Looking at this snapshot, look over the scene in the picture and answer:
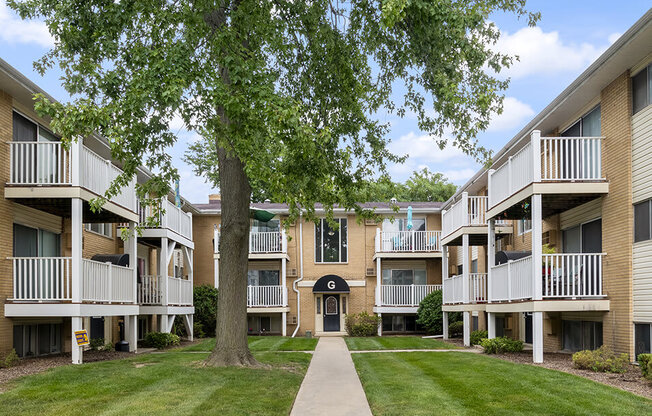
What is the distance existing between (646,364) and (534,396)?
2.67 metres

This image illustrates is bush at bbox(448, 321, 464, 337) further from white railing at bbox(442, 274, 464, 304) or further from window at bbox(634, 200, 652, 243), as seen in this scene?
window at bbox(634, 200, 652, 243)

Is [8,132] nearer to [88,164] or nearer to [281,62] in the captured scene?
[88,164]

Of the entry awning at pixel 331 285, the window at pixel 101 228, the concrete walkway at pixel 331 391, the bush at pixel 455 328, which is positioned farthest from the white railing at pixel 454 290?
the window at pixel 101 228

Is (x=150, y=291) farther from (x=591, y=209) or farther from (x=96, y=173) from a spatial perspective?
(x=591, y=209)

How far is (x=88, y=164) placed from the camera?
1730 centimetres

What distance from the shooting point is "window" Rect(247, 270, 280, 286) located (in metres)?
34.7

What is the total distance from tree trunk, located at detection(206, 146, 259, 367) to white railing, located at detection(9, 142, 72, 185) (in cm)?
391

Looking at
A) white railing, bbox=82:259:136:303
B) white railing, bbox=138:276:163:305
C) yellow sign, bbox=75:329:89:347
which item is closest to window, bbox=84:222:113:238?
white railing, bbox=138:276:163:305

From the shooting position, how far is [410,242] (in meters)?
33.1

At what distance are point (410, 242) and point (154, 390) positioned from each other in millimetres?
22551

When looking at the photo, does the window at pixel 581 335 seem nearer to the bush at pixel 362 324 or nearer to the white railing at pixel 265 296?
the bush at pixel 362 324

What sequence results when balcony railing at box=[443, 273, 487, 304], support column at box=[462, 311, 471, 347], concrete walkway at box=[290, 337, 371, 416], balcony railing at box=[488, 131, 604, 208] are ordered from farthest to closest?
1. balcony railing at box=[443, 273, 487, 304]
2. support column at box=[462, 311, 471, 347]
3. balcony railing at box=[488, 131, 604, 208]
4. concrete walkway at box=[290, 337, 371, 416]

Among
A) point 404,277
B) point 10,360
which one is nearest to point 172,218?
point 10,360

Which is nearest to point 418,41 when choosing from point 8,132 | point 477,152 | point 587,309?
point 477,152
